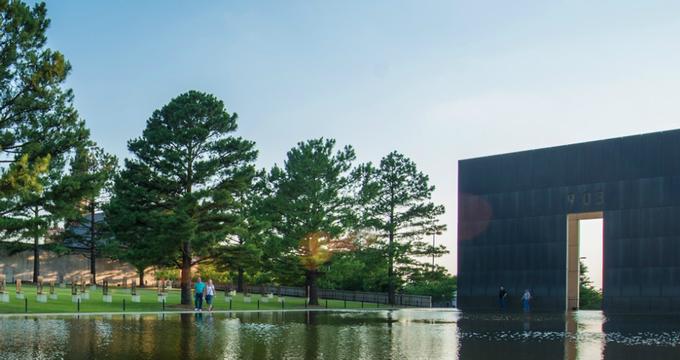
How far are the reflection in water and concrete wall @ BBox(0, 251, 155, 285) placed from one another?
155ft

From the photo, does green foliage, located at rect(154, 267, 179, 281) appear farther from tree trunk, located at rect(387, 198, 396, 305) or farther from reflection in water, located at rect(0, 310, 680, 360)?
reflection in water, located at rect(0, 310, 680, 360)

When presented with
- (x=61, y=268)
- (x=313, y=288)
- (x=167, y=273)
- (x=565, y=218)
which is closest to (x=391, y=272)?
(x=313, y=288)

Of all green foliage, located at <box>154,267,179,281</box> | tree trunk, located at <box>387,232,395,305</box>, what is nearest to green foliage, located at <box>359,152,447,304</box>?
tree trunk, located at <box>387,232,395,305</box>

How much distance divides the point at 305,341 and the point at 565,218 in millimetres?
40412

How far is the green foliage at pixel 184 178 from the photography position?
140ft

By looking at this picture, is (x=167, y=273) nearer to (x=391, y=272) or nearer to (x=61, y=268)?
(x=61, y=268)

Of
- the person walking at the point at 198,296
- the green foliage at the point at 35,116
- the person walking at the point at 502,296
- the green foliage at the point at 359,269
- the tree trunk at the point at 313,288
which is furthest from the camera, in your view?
Answer: the person walking at the point at 502,296

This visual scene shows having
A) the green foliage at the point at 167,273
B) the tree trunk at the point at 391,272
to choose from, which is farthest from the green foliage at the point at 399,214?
the green foliage at the point at 167,273

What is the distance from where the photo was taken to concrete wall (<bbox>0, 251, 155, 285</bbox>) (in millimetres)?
72812

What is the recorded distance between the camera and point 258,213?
55.0 meters

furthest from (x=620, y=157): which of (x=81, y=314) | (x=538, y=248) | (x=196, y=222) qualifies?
(x=81, y=314)

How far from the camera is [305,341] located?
21297mm

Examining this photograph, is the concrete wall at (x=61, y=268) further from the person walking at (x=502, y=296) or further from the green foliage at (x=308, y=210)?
the person walking at (x=502, y=296)

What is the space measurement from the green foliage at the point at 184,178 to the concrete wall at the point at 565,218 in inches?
982
